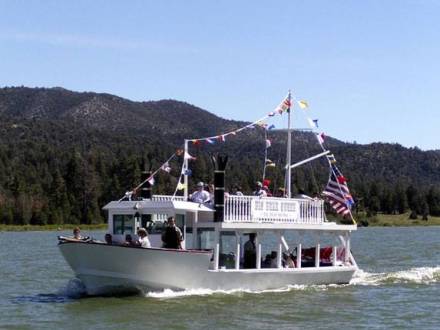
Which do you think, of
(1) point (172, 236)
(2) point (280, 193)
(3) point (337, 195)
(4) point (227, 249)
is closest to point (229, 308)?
(1) point (172, 236)

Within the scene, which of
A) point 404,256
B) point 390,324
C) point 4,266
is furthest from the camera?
point 404,256

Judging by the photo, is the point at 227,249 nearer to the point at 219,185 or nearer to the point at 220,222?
the point at 220,222

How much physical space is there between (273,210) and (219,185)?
9.85ft

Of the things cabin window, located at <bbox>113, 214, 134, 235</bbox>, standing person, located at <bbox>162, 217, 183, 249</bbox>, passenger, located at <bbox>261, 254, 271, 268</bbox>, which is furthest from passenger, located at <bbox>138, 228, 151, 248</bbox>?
passenger, located at <bbox>261, 254, 271, 268</bbox>

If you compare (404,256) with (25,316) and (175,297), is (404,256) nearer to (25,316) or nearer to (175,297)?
(175,297)

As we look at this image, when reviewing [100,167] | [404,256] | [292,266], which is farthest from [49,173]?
[292,266]

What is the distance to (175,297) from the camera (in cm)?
2592

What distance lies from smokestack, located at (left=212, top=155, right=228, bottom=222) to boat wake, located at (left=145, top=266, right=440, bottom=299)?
94.8 inches

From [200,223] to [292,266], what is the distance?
4265 millimetres

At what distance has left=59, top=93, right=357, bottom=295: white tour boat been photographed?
1016 inches

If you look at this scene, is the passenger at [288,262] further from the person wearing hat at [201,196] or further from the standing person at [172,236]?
the standing person at [172,236]

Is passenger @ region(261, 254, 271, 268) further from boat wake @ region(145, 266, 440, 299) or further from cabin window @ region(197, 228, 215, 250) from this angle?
cabin window @ region(197, 228, 215, 250)

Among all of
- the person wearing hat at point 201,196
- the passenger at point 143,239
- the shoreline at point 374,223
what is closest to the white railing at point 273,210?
the person wearing hat at point 201,196

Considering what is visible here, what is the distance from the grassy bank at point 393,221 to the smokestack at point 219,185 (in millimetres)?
124937
